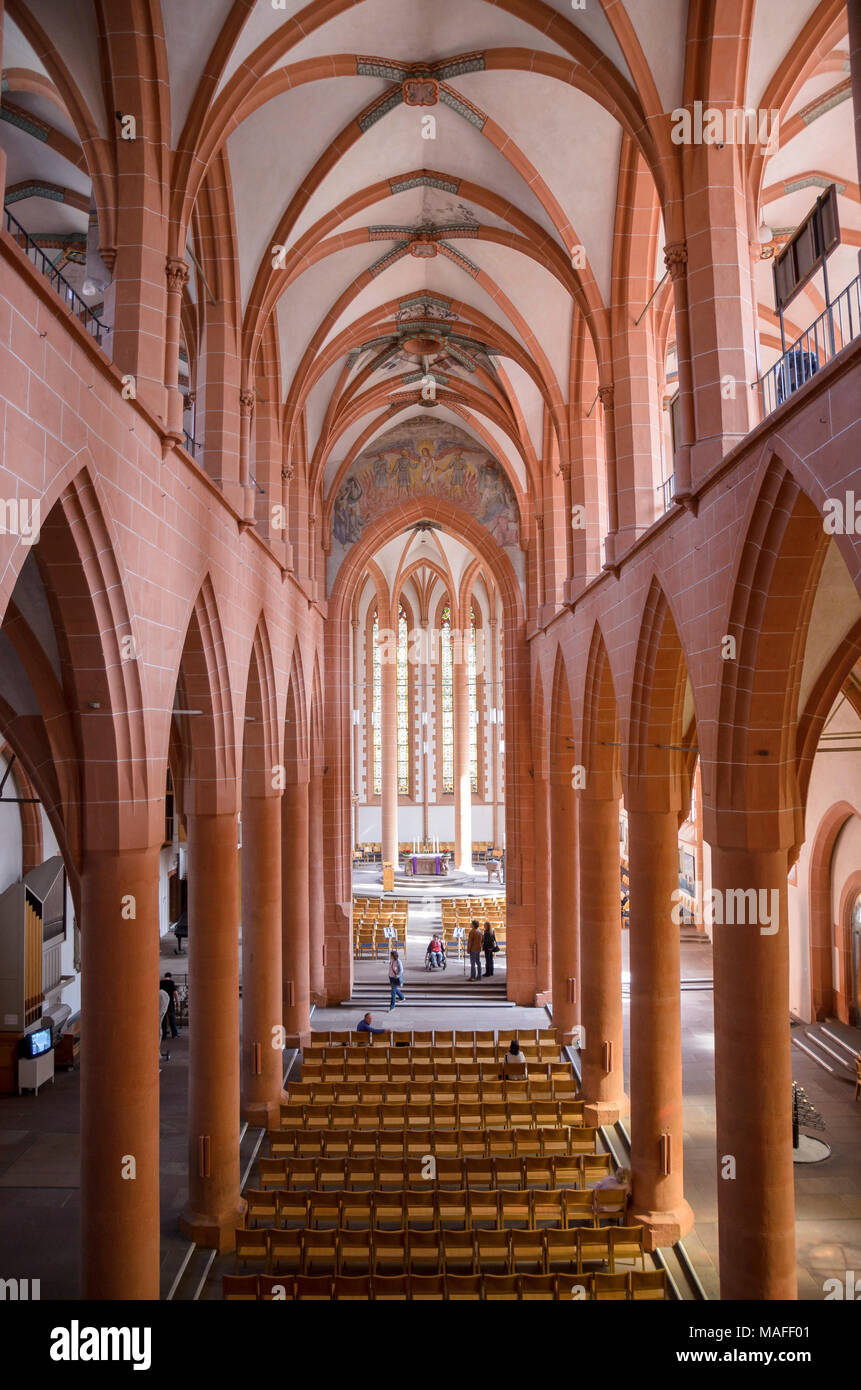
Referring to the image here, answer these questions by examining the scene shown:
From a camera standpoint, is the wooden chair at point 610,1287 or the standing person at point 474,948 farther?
the standing person at point 474,948

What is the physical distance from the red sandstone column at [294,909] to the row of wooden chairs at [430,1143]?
6.24 meters

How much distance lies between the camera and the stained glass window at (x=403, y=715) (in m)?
43.7

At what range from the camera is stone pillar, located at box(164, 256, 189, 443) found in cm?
892

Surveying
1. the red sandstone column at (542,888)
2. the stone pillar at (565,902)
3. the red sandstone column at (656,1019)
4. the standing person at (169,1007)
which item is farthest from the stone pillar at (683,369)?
the standing person at (169,1007)

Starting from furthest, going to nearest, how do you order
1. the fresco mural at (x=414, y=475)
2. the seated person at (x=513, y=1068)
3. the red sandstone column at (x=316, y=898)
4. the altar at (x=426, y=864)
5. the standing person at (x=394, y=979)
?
the altar at (x=426, y=864) → the fresco mural at (x=414, y=475) → the red sandstone column at (x=316, y=898) → the standing person at (x=394, y=979) → the seated person at (x=513, y=1068)

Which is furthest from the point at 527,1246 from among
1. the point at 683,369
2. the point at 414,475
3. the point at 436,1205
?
the point at 414,475

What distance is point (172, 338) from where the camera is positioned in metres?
9.06

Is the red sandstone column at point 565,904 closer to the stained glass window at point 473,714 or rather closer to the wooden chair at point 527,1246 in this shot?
the wooden chair at point 527,1246

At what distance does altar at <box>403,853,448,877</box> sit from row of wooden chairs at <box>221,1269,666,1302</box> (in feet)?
96.3

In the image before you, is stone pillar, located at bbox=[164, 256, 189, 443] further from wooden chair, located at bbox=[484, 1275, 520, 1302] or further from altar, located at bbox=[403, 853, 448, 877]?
altar, located at bbox=[403, 853, 448, 877]

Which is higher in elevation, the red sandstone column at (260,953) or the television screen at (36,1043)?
the red sandstone column at (260,953)

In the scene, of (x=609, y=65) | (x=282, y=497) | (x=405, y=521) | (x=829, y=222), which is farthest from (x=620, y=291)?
(x=405, y=521)

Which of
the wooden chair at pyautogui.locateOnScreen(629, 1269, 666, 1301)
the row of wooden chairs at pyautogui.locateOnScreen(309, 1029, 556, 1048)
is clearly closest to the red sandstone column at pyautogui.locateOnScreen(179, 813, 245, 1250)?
the wooden chair at pyautogui.locateOnScreen(629, 1269, 666, 1301)

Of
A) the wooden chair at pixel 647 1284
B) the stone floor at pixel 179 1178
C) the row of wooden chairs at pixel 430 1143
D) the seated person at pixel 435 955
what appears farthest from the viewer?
the seated person at pixel 435 955
